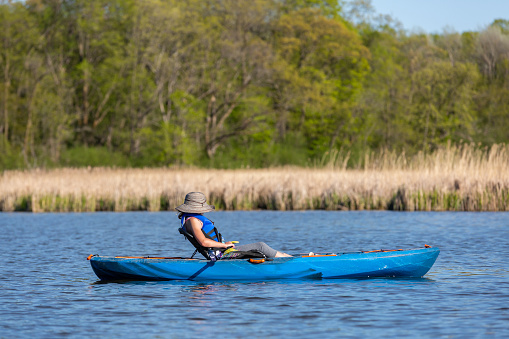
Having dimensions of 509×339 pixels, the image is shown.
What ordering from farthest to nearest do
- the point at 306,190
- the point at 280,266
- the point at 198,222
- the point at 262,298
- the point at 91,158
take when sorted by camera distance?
the point at 91,158 < the point at 306,190 < the point at 280,266 < the point at 198,222 < the point at 262,298

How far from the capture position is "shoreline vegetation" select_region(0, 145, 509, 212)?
20823mm

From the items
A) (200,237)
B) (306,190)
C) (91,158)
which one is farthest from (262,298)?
(91,158)

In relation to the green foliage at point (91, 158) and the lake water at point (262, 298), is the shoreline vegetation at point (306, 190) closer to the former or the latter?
the lake water at point (262, 298)

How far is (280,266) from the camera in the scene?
9.90 meters

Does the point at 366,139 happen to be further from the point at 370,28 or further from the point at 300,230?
the point at 300,230

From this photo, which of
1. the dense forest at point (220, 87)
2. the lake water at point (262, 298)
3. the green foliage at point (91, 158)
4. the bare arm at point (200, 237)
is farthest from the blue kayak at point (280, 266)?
the green foliage at point (91, 158)

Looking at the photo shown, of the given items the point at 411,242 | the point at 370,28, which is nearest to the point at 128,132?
the point at 370,28

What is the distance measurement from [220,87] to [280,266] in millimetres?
35155

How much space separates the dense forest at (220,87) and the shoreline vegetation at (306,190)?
1542 cm

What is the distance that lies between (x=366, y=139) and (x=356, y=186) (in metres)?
25.9

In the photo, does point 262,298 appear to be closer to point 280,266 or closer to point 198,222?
point 280,266

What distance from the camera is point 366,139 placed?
47.8 metres

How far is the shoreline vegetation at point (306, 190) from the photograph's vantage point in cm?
2082

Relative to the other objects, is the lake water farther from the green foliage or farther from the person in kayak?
the green foliage
